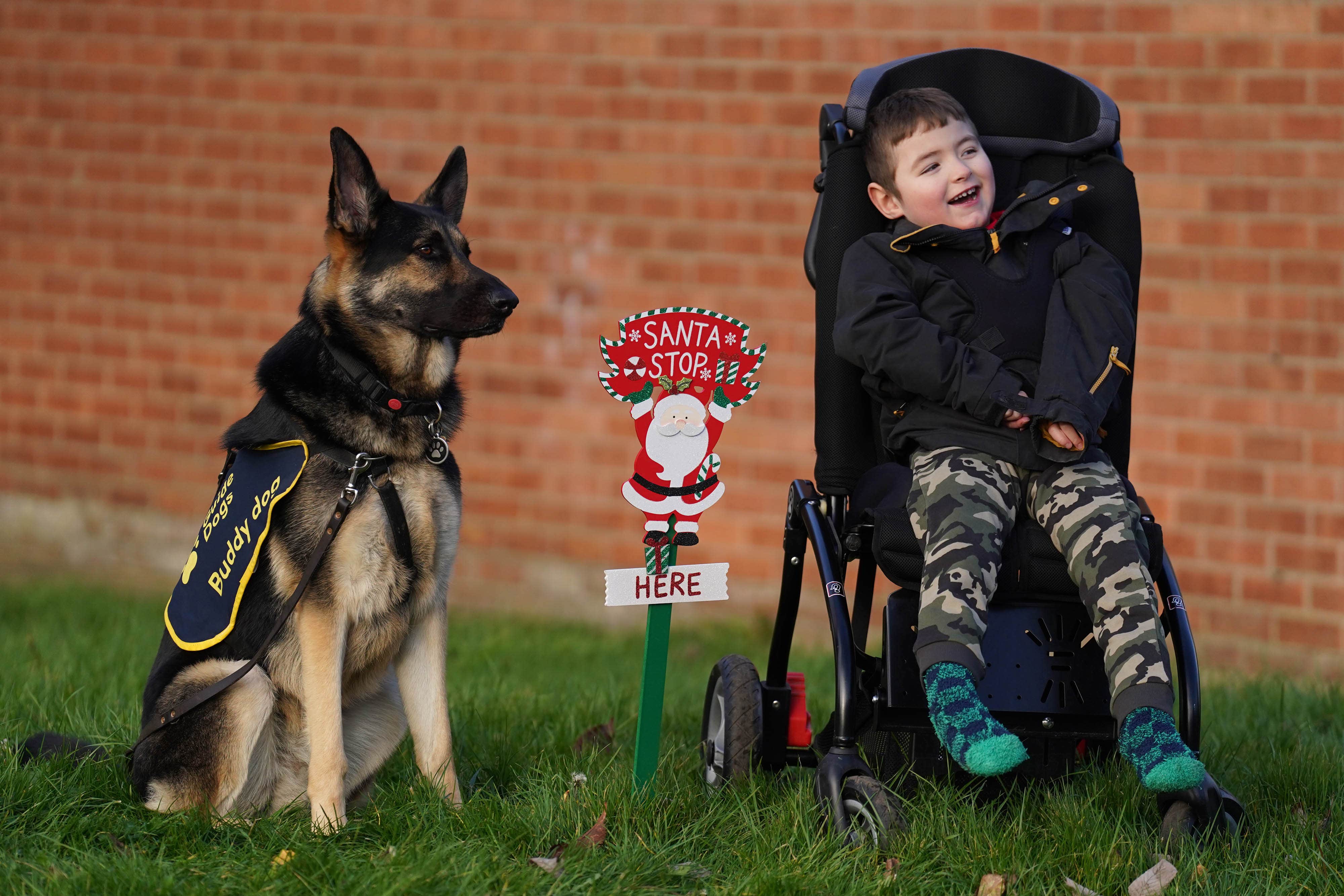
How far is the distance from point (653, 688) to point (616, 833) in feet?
1.30

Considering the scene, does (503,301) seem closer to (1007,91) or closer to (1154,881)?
(1007,91)

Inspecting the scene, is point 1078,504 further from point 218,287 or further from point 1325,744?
point 218,287

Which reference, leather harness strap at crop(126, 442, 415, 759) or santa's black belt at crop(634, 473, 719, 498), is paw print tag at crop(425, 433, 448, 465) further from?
santa's black belt at crop(634, 473, 719, 498)

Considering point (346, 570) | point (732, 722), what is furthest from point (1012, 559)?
point (346, 570)

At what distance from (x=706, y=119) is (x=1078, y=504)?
3595 millimetres

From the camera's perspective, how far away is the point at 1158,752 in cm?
273

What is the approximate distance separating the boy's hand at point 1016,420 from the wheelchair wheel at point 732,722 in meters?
0.92

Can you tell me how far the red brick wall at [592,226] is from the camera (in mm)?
5426

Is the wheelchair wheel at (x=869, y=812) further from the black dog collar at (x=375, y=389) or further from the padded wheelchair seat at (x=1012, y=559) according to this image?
the black dog collar at (x=375, y=389)

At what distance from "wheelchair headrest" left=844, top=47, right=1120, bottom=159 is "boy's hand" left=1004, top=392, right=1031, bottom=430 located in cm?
98

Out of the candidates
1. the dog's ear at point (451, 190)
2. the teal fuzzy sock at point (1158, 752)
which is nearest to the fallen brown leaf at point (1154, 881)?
the teal fuzzy sock at point (1158, 752)

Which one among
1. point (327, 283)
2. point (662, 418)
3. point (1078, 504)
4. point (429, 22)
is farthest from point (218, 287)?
point (1078, 504)

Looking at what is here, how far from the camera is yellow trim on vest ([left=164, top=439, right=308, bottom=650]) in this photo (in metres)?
3.11

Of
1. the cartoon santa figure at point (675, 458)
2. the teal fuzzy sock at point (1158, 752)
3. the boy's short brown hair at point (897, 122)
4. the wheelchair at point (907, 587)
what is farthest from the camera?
the boy's short brown hair at point (897, 122)
